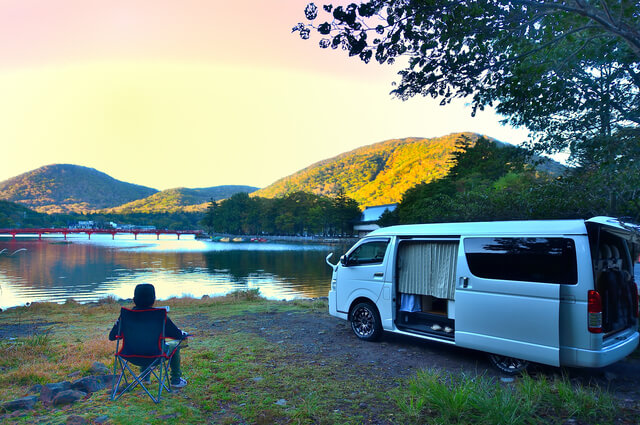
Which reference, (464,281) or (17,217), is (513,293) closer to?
(464,281)

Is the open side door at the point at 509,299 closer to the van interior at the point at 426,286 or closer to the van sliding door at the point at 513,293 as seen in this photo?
the van sliding door at the point at 513,293

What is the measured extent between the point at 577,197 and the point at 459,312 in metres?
5.68

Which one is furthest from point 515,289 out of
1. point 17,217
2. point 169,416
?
point 17,217

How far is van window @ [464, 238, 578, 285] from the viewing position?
5.30 meters

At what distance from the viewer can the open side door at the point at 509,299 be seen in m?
5.33

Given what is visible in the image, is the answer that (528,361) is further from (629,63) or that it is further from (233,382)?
(629,63)

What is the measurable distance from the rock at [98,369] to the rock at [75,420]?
1.68m

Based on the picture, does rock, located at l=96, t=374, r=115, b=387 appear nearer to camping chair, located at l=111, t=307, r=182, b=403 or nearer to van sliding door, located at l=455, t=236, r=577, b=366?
camping chair, located at l=111, t=307, r=182, b=403

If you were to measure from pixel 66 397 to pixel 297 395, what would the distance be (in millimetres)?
2676

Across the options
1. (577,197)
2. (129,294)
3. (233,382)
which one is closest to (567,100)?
(577,197)

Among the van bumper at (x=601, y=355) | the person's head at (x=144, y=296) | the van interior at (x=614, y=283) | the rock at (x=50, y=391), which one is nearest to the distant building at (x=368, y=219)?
the van interior at (x=614, y=283)

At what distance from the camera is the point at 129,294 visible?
2783cm

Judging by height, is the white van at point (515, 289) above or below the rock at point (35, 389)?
above

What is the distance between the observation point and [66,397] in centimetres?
455
